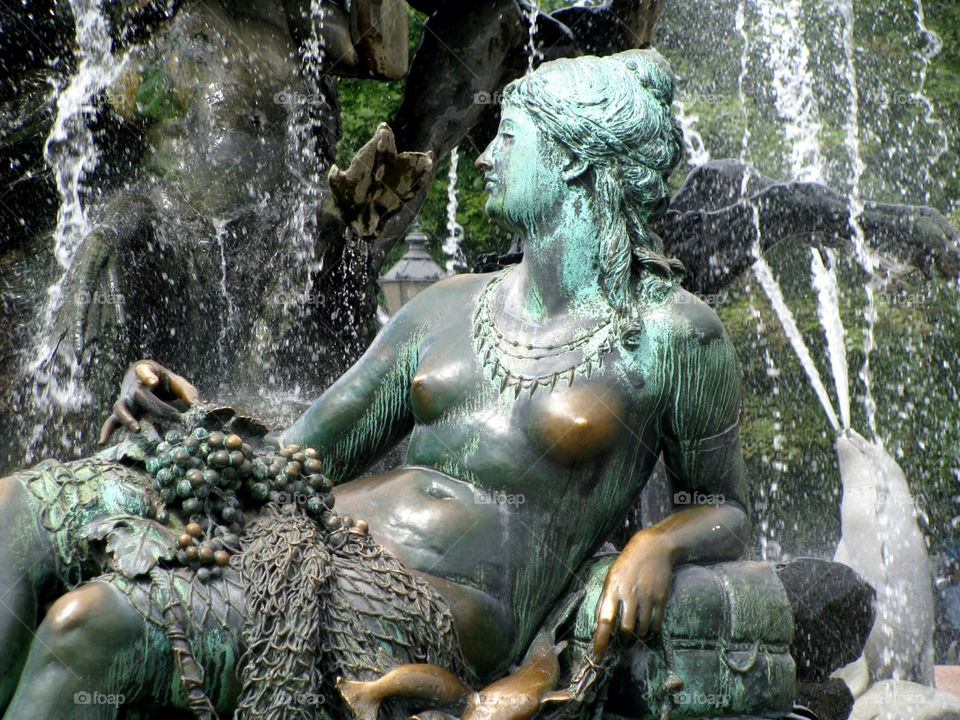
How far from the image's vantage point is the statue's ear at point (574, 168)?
307 centimetres

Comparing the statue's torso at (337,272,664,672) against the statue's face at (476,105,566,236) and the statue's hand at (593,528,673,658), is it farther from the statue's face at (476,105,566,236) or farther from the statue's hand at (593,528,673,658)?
the statue's face at (476,105,566,236)

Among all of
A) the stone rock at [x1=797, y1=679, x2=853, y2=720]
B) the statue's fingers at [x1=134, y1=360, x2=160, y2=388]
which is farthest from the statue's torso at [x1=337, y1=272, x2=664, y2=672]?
the stone rock at [x1=797, y1=679, x2=853, y2=720]

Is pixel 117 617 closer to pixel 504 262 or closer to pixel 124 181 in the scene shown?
pixel 504 262

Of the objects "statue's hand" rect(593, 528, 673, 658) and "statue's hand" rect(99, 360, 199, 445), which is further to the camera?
"statue's hand" rect(99, 360, 199, 445)

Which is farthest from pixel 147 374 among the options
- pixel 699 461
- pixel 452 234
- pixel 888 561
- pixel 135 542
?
pixel 452 234

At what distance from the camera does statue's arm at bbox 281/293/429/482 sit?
3.31m

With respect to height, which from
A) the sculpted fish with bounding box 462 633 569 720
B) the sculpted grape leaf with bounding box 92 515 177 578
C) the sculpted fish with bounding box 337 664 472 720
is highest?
the sculpted grape leaf with bounding box 92 515 177 578

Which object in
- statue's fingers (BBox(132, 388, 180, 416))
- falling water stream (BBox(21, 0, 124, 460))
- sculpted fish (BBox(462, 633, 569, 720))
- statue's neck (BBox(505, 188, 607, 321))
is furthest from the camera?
falling water stream (BBox(21, 0, 124, 460))

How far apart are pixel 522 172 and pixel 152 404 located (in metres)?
0.91

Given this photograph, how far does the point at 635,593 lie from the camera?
9.50ft

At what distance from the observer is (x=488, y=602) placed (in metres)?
3.00

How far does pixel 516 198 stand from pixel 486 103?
392 cm

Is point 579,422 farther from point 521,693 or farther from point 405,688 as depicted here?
point 405,688

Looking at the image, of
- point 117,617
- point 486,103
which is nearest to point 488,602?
point 117,617
